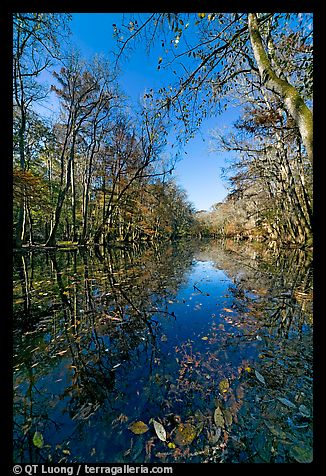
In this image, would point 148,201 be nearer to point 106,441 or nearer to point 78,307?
point 78,307

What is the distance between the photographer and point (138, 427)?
145 centimetres

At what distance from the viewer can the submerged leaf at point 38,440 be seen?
1369 millimetres

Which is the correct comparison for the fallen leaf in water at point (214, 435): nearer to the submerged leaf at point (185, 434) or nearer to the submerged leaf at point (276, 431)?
the submerged leaf at point (185, 434)

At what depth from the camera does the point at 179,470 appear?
47.9 inches

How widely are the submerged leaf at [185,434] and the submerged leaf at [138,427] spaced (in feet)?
0.77

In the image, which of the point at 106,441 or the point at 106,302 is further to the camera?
the point at 106,302

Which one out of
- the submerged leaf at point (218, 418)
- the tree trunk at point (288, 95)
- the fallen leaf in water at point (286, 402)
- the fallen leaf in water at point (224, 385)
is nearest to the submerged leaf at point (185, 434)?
the submerged leaf at point (218, 418)

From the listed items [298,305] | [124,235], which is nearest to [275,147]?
[298,305]

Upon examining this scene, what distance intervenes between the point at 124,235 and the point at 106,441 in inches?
1220

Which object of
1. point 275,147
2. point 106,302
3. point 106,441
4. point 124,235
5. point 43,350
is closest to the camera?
point 106,441

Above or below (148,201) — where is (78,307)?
below

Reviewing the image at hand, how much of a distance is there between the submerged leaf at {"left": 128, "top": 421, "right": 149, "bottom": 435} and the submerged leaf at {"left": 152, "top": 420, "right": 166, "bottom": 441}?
0.07 meters

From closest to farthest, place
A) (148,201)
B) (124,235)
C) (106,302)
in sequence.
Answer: (106,302)
(148,201)
(124,235)
